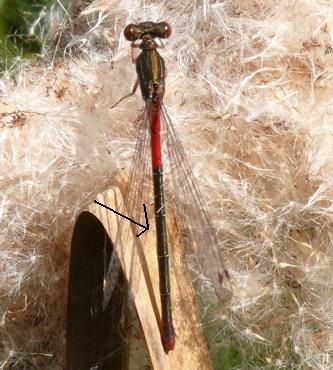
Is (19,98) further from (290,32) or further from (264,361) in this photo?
(264,361)

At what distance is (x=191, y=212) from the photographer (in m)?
2.13

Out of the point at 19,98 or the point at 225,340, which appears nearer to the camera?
the point at 225,340

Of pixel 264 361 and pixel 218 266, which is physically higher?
pixel 218 266

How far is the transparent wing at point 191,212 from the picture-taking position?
6.90 ft

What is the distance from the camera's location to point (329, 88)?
2.22 m

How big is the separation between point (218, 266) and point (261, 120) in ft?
1.28

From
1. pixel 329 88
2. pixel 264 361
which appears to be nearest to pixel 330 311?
pixel 264 361

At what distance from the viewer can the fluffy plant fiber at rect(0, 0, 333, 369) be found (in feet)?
7.07

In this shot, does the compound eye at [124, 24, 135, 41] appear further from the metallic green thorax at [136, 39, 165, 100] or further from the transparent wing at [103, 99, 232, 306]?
the transparent wing at [103, 99, 232, 306]

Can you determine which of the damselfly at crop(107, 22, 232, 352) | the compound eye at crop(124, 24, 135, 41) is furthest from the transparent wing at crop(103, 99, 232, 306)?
the compound eye at crop(124, 24, 135, 41)

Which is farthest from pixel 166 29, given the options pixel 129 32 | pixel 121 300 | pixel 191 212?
pixel 121 300

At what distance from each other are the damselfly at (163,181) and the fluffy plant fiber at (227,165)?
0.04 meters

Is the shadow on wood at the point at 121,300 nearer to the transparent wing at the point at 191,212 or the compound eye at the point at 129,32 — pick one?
the transparent wing at the point at 191,212

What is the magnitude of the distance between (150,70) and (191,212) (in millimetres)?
375
